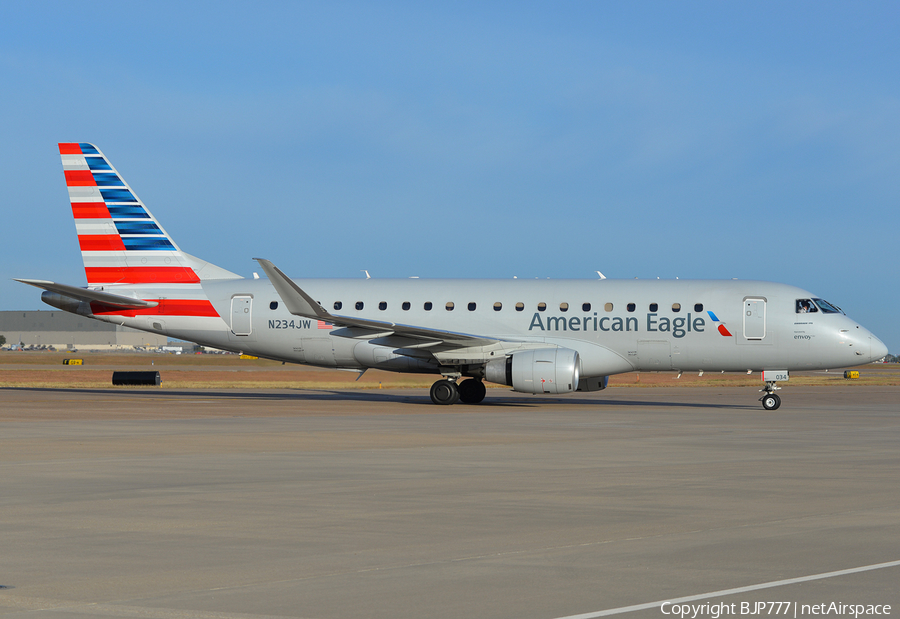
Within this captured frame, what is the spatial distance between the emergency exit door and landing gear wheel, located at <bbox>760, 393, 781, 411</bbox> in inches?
72.8

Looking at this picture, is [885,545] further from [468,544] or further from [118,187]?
[118,187]

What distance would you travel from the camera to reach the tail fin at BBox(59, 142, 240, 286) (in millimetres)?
35781

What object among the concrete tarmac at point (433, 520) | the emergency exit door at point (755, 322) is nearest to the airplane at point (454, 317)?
the emergency exit door at point (755, 322)

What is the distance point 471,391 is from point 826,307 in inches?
464

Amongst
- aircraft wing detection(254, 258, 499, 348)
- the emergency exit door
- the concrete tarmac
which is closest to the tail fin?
aircraft wing detection(254, 258, 499, 348)

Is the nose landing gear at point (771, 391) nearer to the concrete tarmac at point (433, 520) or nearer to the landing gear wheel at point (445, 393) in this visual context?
the concrete tarmac at point (433, 520)

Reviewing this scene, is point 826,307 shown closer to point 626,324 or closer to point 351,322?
point 626,324

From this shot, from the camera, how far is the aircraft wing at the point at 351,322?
100 ft

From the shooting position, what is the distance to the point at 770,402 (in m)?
31.1

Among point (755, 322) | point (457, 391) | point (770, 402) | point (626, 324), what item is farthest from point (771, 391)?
point (457, 391)

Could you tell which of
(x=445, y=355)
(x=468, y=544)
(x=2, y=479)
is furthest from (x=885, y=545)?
(x=445, y=355)

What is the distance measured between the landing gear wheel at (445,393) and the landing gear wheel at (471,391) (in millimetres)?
1092

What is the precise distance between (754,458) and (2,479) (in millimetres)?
11378

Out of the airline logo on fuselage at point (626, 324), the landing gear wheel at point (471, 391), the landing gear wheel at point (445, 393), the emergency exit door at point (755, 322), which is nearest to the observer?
the emergency exit door at point (755, 322)
